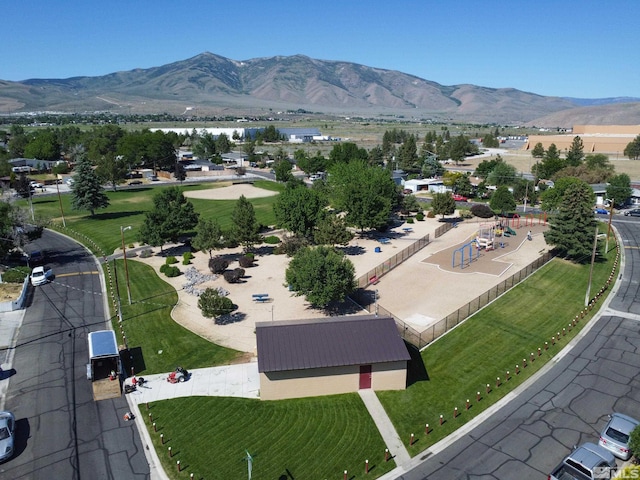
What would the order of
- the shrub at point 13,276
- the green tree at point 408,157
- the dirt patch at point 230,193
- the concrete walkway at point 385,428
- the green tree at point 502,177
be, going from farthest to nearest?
1. the green tree at point 408,157
2. the green tree at point 502,177
3. the dirt patch at point 230,193
4. the shrub at point 13,276
5. the concrete walkway at point 385,428

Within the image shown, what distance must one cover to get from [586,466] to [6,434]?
32583 millimetres

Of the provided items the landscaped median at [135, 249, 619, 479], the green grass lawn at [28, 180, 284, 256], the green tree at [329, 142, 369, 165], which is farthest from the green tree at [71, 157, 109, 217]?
the landscaped median at [135, 249, 619, 479]

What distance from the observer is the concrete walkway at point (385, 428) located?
28219 millimetres

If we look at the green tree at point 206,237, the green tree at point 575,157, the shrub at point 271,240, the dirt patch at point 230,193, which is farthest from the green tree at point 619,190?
the green tree at point 206,237

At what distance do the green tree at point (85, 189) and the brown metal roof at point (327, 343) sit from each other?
69068 mm

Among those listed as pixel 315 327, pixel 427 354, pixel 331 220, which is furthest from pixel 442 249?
pixel 315 327

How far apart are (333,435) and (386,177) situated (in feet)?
199

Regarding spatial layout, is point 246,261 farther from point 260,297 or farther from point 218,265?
point 260,297

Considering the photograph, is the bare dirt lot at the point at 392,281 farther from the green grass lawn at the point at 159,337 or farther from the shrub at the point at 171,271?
the green grass lawn at the point at 159,337

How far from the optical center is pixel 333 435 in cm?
2978

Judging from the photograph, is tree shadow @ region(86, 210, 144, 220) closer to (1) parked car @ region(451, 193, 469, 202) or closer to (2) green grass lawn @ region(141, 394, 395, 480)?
(2) green grass lawn @ region(141, 394, 395, 480)

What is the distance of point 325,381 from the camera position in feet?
111

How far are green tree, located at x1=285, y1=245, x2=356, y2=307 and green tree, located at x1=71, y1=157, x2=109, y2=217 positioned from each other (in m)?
62.0

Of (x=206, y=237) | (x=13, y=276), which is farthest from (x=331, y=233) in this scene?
(x=13, y=276)
